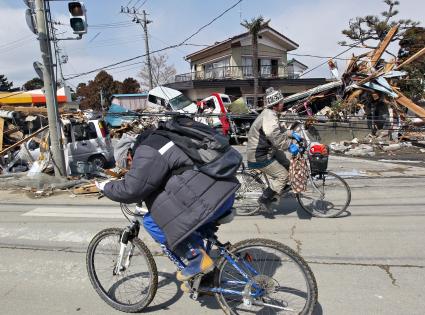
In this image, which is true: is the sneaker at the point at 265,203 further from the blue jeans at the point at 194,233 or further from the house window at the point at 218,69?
the house window at the point at 218,69

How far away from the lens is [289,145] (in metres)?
5.55

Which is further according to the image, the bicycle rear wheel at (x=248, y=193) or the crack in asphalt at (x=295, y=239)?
the bicycle rear wheel at (x=248, y=193)

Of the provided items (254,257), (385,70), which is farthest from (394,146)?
(254,257)

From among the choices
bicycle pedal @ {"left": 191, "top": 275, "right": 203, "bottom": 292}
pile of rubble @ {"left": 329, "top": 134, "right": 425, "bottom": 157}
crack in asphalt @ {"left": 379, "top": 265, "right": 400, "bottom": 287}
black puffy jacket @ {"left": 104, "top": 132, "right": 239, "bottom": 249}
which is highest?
black puffy jacket @ {"left": 104, "top": 132, "right": 239, "bottom": 249}

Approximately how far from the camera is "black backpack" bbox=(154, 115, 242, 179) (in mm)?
2893

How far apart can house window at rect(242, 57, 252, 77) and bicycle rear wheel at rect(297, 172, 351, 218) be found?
31.5 m

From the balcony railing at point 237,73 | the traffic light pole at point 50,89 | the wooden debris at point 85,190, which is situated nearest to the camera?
the wooden debris at point 85,190

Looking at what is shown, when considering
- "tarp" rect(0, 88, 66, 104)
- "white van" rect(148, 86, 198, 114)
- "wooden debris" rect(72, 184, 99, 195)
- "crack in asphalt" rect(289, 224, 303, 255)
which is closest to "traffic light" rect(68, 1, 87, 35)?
"wooden debris" rect(72, 184, 99, 195)

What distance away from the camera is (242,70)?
119 feet

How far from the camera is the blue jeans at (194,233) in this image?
9.87 ft

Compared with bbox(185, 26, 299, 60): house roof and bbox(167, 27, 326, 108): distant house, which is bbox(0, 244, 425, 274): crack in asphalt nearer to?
bbox(167, 27, 326, 108): distant house

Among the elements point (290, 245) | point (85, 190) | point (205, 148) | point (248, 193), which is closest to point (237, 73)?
point (85, 190)

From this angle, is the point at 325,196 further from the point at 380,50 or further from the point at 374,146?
the point at 380,50

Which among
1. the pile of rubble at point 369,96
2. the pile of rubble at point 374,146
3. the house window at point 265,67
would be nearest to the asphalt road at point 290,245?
the pile of rubble at point 374,146
